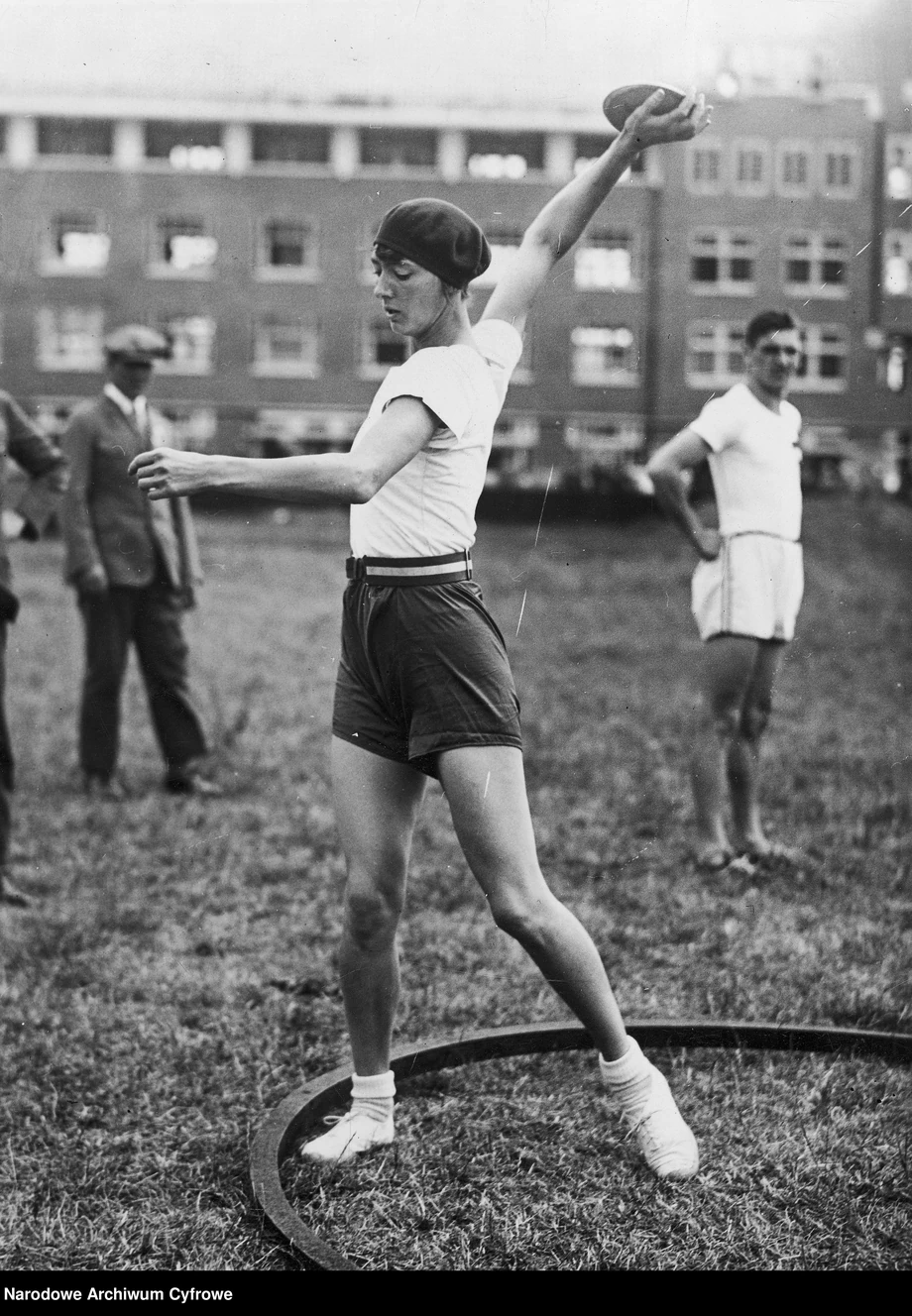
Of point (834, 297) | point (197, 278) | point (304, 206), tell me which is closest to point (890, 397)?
point (834, 297)

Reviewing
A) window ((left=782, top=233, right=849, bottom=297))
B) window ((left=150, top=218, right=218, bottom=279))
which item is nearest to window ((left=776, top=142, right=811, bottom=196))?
window ((left=782, top=233, right=849, bottom=297))

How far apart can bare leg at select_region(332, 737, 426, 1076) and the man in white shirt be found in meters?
2.87

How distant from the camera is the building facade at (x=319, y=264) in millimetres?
33656

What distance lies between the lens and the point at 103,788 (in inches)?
291

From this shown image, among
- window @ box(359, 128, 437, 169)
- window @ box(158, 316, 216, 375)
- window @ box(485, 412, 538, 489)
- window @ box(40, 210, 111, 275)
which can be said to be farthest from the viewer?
window @ box(158, 316, 216, 375)

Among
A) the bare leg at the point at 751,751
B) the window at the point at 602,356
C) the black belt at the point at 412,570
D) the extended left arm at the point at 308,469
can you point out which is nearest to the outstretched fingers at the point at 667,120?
the extended left arm at the point at 308,469

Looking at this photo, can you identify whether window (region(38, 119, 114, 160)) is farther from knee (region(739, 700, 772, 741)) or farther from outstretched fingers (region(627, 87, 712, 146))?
outstretched fingers (region(627, 87, 712, 146))

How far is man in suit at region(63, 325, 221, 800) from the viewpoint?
23.9 feet

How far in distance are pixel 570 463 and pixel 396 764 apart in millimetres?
27640

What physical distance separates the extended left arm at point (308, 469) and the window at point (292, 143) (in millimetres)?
39433

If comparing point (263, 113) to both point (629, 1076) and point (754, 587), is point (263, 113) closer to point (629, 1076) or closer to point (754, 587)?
point (754, 587)

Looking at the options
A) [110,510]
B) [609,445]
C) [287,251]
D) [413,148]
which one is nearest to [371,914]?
[110,510]

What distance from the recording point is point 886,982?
4.59 metres

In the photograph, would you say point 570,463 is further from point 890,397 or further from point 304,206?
point 304,206
